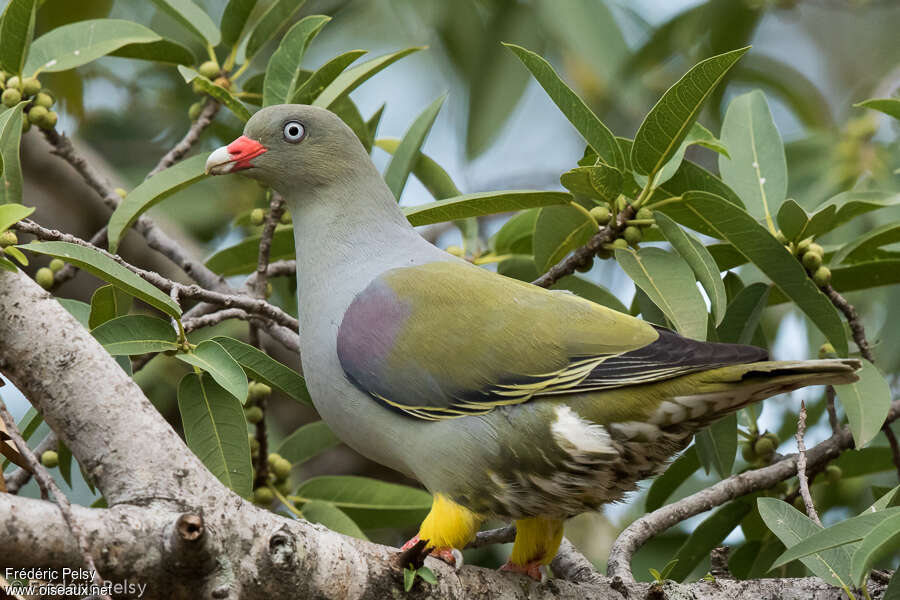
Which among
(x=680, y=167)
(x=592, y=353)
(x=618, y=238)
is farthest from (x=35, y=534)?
(x=680, y=167)

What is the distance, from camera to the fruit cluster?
11.5 feet

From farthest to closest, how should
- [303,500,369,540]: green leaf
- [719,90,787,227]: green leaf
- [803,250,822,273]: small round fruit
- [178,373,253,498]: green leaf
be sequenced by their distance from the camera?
[719,90,787,227]: green leaf < [303,500,369,540]: green leaf < [803,250,822,273]: small round fruit < [178,373,253,498]: green leaf

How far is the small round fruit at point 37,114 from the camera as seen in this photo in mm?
3547

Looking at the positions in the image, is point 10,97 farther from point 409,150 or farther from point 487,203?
point 487,203

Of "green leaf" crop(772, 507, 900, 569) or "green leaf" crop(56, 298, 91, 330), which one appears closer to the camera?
"green leaf" crop(772, 507, 900, 569)

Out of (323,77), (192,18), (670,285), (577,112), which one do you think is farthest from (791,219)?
(192,18)

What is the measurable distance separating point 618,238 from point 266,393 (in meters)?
1.25

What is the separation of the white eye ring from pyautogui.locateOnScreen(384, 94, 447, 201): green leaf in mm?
508

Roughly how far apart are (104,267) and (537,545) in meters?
1.47

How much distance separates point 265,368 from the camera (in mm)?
3146

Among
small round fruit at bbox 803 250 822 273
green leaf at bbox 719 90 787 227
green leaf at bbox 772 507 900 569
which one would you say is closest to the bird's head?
green leaf at bbox 719 90 787 227

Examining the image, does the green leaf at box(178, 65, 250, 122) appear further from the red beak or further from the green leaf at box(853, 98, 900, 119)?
the green leaf at box(853, 98, 900, 119)

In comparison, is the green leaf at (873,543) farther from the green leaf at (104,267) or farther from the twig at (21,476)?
the twig at (21,476)

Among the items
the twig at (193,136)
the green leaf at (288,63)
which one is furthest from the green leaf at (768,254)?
the twig at (193,136)
